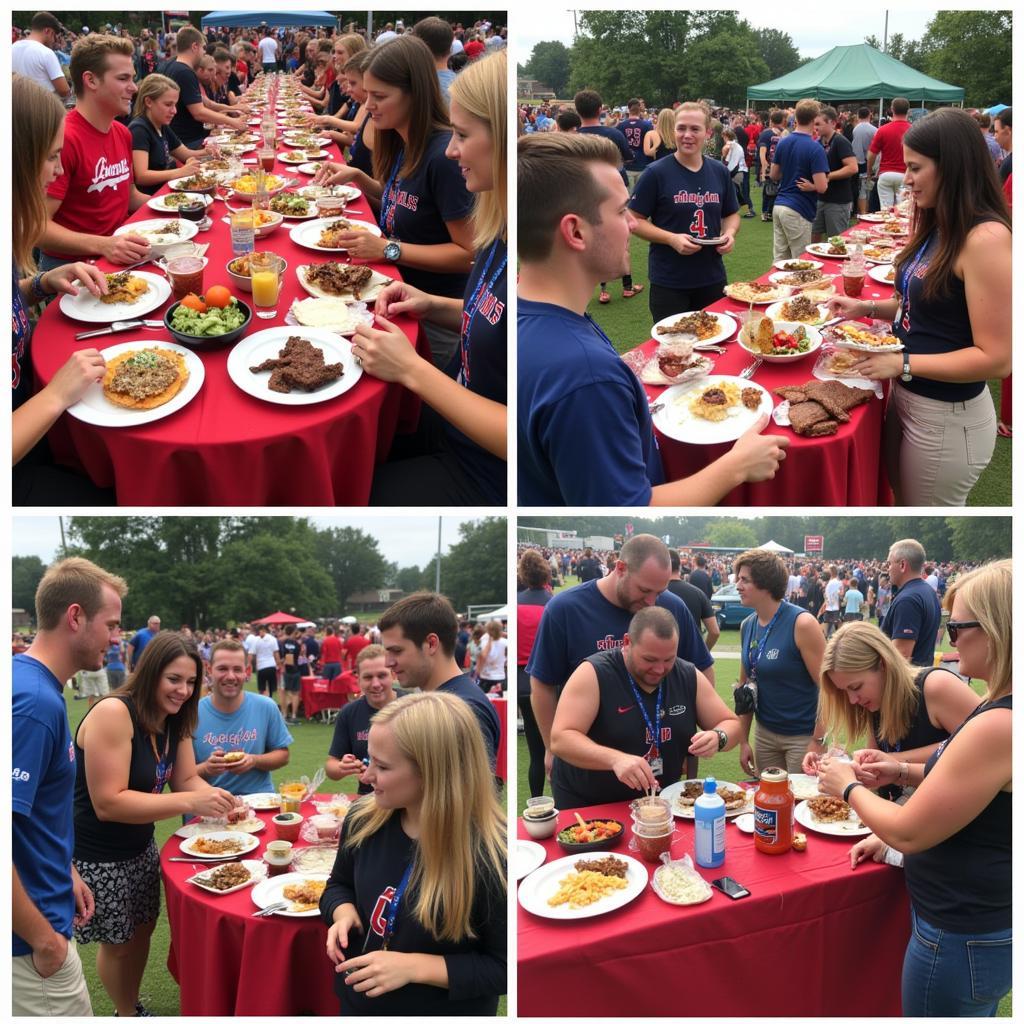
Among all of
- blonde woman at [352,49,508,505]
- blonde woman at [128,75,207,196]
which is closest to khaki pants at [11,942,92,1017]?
blonde woman at [352,49,508,505]

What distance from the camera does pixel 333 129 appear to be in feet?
28.5

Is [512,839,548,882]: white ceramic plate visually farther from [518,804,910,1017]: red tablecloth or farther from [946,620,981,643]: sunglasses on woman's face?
[946,620,981,643]: sunglasses on woman's face

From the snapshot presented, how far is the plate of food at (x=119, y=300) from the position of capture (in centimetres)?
333

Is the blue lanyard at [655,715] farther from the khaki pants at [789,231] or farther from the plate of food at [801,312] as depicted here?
the khaki pants at [789,231]

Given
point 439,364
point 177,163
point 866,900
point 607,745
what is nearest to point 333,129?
point 177,163

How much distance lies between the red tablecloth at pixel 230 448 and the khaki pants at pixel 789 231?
18.8 ft

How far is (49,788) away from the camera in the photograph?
230 centimetres

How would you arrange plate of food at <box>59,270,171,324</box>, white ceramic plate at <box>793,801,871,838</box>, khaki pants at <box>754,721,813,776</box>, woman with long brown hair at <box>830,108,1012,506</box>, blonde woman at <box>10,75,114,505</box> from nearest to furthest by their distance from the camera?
1. white ceramic plate at <box>793,801,871,838</box>
2. blonde woman at <box>10,75,114,505</box>
3. woman with long brown hair at <box>830,108,1012,506</box>
4. plate of food at <box>59,270,171,324</box>
5. khaki pants at <box>754,721,813,776</box>

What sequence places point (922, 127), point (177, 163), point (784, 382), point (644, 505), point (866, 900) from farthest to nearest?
point (177, 163) < point (784, 382) < point (922, 127) < point (866, 900) < point (644, 505)

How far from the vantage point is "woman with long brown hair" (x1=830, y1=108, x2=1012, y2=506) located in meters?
3.01

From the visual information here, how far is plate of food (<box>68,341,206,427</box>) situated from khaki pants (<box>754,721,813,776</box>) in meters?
3.04

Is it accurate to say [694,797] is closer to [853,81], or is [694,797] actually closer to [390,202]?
[390,202]

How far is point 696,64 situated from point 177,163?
255 inches

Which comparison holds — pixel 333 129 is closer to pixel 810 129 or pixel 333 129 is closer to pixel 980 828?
pixel 810 129
